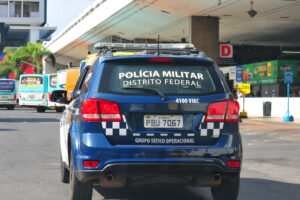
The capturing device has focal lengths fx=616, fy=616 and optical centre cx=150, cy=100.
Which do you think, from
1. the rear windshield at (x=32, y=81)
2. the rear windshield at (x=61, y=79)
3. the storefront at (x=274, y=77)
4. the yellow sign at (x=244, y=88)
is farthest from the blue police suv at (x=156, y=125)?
the rear windshield at (x=32, y=81)

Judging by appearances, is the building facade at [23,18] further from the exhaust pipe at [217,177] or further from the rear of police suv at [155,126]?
Result: the exhaust pipe at [217,177]

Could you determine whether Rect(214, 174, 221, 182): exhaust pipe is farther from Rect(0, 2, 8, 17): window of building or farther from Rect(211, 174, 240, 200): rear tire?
Rect(0, 2, 8, 17): window of building

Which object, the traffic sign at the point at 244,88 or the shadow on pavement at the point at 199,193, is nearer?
the shadow on pavement at the point at 199,193

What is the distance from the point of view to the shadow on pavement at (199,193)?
7.63 meters

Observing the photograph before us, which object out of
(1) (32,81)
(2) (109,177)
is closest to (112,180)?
(2) (109,177)

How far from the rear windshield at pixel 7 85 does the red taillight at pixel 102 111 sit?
45.0m

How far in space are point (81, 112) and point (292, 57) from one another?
47604 millimetres

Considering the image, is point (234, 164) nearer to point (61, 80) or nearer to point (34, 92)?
point (61, 80)

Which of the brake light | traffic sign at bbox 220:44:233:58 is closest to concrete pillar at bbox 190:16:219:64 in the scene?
traffic sign at bbox 220:44:233:58

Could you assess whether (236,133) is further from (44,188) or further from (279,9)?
(279,9)

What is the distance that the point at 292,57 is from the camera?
5197cm

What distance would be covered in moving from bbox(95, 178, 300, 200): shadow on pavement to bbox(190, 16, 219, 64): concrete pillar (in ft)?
90.5

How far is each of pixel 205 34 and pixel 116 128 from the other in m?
30.5

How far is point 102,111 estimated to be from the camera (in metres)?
6.08
